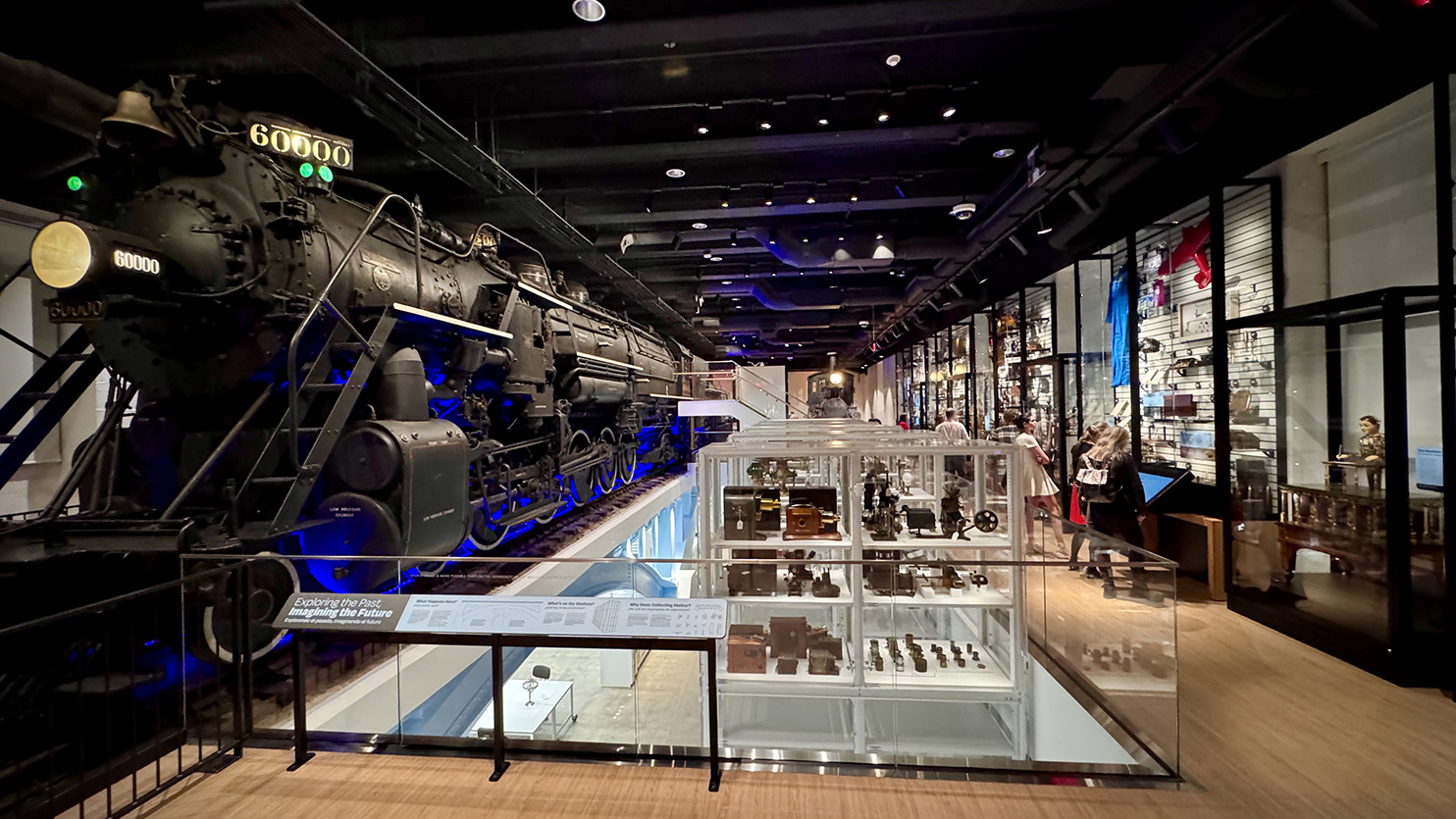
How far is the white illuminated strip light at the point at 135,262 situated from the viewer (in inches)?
105

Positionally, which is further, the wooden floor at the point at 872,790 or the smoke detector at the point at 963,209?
the smoke detector at the point at 963,209

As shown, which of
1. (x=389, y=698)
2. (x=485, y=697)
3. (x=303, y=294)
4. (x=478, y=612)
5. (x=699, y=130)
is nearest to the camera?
(x=478, y=612)

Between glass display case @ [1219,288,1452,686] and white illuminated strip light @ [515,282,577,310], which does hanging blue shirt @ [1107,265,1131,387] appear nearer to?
glass display case @ [1219,288,1452,686]

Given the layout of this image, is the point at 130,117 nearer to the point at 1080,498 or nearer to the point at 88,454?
the point at 88,454

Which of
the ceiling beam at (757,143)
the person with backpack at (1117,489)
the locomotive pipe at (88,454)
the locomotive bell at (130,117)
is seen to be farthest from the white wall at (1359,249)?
the locomotive pipe at (88,454)

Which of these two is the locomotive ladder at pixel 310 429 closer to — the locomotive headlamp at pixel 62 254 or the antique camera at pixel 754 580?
the locomotive headlamp at pixel 62 254

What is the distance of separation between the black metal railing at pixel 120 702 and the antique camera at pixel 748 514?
2.17 meters

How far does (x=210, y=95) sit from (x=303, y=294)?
53.9 inches

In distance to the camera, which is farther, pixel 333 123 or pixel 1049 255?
pixel 1049 255

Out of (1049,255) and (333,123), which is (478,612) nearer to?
(333,123)

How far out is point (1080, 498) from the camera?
195 inches

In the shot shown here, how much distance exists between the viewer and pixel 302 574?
10.2 feet

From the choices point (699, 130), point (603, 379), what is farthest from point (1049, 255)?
point (603, 379)

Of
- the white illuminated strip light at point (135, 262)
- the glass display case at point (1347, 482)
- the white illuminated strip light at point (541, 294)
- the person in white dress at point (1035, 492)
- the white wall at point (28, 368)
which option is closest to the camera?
the white illuminated strip light at point (135, 262)
